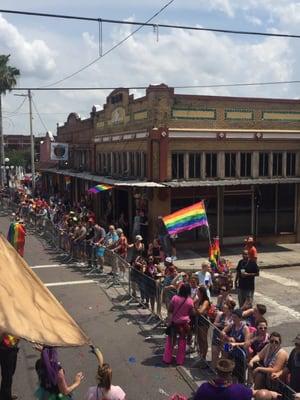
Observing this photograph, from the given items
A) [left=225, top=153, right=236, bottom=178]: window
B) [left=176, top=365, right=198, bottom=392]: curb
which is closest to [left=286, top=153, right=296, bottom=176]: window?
[left=225, top=153, right=236, bottom=178]: window

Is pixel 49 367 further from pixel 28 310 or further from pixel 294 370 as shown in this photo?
pixel 294 370

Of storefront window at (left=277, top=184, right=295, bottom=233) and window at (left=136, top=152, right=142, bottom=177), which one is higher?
window at (left=136, top=152, right=142, bottom=177)

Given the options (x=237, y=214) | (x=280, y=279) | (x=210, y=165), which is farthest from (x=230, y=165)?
(x=280, y=279)

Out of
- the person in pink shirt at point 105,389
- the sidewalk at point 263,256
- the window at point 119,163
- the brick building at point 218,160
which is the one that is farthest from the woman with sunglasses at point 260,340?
the window at point 119,163

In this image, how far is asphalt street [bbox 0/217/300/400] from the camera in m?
8.29

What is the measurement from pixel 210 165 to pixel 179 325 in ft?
40.3

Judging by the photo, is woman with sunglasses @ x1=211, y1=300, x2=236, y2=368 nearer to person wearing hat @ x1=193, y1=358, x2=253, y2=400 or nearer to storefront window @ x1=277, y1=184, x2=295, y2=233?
person wearing hat @ x1=193, y1=358, x2=253, y2=400

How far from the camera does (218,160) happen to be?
2078 centimetres

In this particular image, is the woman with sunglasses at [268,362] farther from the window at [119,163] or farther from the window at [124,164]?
the window at [119,163]

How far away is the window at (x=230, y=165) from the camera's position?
20984 millimetres

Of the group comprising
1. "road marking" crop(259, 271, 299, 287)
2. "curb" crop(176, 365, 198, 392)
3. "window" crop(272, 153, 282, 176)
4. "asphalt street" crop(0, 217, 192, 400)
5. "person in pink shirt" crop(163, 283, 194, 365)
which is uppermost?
"window" crop(272, 153, 282, 176)

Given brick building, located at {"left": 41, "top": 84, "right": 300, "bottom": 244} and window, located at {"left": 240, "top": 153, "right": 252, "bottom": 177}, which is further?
window, located at {"left": 240, "top": 153, "right": 252, "bottom": 177}

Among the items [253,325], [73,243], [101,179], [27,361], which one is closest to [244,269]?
[253,325]

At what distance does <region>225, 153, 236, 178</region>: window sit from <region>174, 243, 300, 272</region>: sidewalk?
2951 mm
